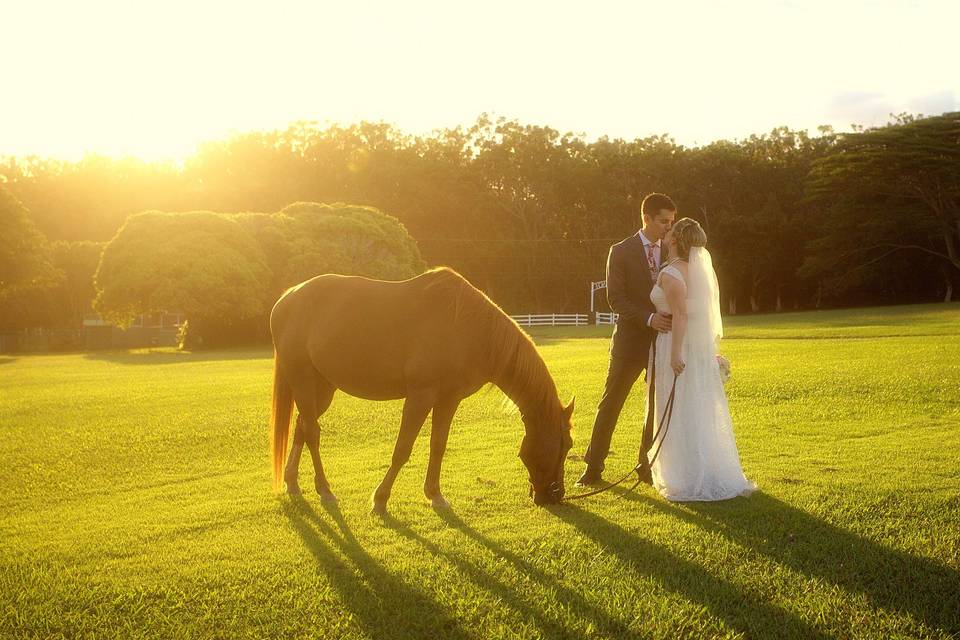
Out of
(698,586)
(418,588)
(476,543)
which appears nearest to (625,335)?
(476,543)

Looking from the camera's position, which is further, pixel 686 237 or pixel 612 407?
pixel 612 407

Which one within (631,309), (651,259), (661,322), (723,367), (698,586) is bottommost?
(698,586)

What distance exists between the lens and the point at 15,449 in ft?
34.4

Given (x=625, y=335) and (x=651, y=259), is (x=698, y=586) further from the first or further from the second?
(x=651, y=259)

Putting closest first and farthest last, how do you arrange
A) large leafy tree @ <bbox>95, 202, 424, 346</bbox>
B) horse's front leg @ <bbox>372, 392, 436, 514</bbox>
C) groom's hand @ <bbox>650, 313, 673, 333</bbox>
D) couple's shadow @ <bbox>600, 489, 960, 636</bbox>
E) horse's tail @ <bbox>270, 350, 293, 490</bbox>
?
couple's shadow @ <bbox>600, 489, 960, 636</bbox> < horse's front leg @ <bbox>372, 392, 436, 514</bbox> < groom's hand @ <bbox>650, 313, 673, 333</bbox> < horse's tail @ <bbox>270, 350, 293, 490</bbox> < large leafy tree @ <bbox>95, 202, 424, 346</bbox>

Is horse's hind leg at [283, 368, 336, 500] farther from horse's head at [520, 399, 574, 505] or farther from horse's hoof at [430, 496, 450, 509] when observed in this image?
horse's head at [520, 399, 574, 505]

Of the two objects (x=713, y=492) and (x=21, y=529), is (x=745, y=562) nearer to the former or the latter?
(x=713, y=492)

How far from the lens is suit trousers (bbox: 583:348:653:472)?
7363 millimetres

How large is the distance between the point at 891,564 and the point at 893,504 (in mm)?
1566

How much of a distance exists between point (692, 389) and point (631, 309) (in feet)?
2.72

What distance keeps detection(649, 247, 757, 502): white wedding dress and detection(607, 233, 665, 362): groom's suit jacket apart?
0.87ft

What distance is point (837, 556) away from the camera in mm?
5141

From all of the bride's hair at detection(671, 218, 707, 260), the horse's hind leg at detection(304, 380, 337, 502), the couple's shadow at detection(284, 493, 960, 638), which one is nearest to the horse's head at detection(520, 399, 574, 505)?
the couple's shadow at detection(284, 493, 960, 638)

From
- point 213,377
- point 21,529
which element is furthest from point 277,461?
point 213,377
